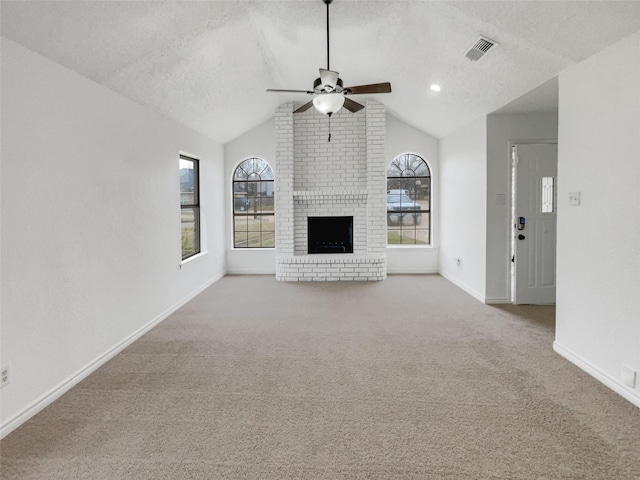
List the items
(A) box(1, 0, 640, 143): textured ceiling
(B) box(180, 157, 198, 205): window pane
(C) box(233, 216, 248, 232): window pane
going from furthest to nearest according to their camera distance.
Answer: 1. (C) box(233, 216, 248, 232): window pane
2. (B) box(180, 157, 198, 205): window pane
3. (A) box(1, 0, 640, 143): textured ceiling

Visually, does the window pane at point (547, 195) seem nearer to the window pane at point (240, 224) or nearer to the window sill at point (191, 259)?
the window sill at point (191, 259)

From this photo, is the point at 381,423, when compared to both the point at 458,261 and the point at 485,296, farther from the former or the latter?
the point at 458,261

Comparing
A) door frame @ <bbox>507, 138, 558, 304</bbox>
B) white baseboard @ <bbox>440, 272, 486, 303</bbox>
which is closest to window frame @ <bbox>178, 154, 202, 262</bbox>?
white baseboard @ <bbox>440, 272, 486, 303</bbox>

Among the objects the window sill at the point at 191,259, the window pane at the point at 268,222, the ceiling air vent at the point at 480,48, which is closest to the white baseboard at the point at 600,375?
the ceiling air vent at the point at 480,48

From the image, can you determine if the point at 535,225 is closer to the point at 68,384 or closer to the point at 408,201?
the point at 408,201

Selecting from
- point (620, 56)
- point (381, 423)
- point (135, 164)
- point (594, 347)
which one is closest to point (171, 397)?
point (381, 423)

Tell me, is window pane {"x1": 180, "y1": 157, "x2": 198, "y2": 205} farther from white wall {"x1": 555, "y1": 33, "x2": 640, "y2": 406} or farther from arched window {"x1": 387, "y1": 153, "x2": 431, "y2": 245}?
white wall {"x1": 555, "y1": 33, "x2": 640, "y2": 406}

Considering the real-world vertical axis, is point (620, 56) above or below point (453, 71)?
below

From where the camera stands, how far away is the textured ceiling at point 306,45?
2521 mm

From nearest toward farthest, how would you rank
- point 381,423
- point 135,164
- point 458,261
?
point 381,423, point 135,164, point 458,261

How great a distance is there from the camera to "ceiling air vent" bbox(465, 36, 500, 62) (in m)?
3.33

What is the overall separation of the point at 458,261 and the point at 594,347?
10.7ft

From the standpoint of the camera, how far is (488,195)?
4.98 meters

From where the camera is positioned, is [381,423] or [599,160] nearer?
[381,423]
